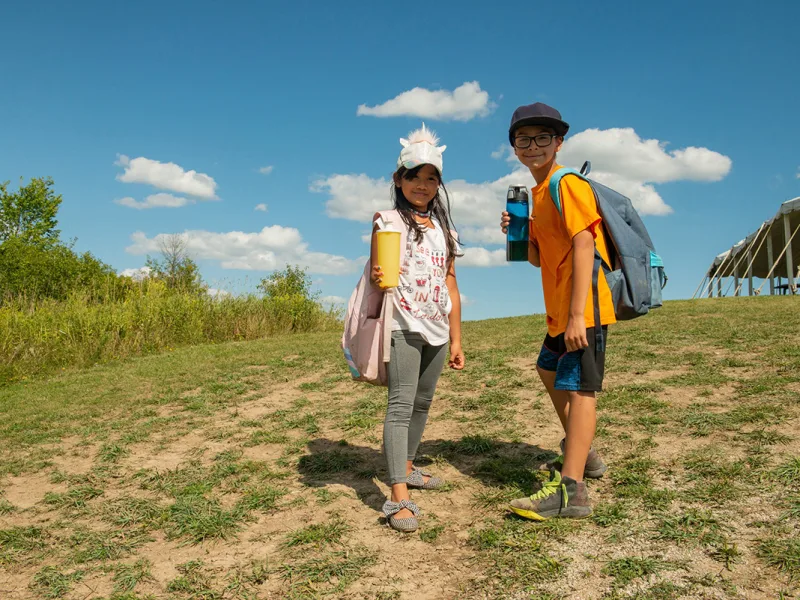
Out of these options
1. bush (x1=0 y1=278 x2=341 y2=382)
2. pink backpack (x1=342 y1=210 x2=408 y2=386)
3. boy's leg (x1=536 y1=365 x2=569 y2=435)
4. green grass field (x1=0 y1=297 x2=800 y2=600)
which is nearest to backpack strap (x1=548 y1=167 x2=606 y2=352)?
boy's leg (x1=536 y1=365 x2=569 y2=435)

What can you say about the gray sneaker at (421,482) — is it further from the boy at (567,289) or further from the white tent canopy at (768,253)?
the white tent canopy at (768,253)

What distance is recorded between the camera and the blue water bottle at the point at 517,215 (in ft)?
11.2

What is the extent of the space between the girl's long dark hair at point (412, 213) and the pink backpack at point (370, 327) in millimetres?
52

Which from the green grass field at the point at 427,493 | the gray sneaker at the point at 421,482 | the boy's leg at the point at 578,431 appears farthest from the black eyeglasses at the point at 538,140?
the gray sneaker at the point at 421,482

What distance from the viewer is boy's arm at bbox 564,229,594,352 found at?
3.03 meters

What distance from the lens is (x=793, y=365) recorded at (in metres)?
5.94

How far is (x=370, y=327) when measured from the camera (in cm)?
345

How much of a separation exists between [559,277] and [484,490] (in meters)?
1.46

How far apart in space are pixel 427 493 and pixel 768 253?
23.6m

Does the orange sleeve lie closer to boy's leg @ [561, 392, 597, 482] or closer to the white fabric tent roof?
boy's leg @ [561, 392, 597, 482]

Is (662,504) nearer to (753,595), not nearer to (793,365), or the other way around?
(753,595)

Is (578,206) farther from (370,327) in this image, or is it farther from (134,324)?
Answer: (134,324)

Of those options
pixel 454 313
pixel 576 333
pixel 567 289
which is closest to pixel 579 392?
pixel 576 333

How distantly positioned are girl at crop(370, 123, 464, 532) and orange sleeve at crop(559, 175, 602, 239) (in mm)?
749
